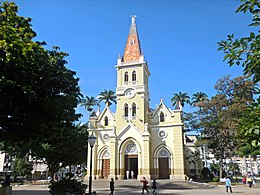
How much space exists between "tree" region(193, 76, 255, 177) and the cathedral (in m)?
3.67

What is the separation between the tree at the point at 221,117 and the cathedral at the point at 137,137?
3672mm

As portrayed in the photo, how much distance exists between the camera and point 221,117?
33250 mm

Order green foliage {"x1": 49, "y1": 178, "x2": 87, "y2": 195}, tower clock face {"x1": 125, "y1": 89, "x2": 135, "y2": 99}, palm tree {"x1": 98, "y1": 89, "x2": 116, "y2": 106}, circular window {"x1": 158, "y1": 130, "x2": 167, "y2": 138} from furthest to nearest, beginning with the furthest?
palm tree {"x1": 98, "y1": 89, "x2": 116, "y2": 106}, tower clock face {"x1": 125, "y1": 89, "x2": 135, "y2": 99}, circular window {"x1": 158, "y1": 130, "x2": 167, "y2": 138}, green foliage {"x1": 49, "y1": 178, "x2": 87, "y2": 195}

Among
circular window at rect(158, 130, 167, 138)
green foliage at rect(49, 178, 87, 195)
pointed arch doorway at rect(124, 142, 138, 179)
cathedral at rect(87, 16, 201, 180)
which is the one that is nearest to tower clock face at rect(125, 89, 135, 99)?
cathedral at rect(87, 16, 201, 180)

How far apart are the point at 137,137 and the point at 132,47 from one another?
1582 cm

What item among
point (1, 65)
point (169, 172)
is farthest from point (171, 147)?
point (1, 65)

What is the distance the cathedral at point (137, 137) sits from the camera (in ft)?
118

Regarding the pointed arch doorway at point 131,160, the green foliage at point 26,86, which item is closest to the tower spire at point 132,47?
the pointed arch doorway at point 131,160

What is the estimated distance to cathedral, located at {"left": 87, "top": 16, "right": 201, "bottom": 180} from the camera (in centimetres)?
3591

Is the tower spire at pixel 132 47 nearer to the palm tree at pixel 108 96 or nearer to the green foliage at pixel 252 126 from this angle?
the palm tree at pixel 108 96

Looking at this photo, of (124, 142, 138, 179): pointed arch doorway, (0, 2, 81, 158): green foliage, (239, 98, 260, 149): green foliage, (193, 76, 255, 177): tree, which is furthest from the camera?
(124, 142, 138, 179): pointed arch doorway

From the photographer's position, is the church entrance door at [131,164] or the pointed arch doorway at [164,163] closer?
the pointed arch doorway at [164,163]

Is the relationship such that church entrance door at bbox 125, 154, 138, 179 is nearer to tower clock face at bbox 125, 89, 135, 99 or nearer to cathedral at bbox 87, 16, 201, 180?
cathedral at bbox 87, 16, 201, 180

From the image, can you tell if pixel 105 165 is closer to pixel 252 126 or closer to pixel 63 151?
pixel 63 151
